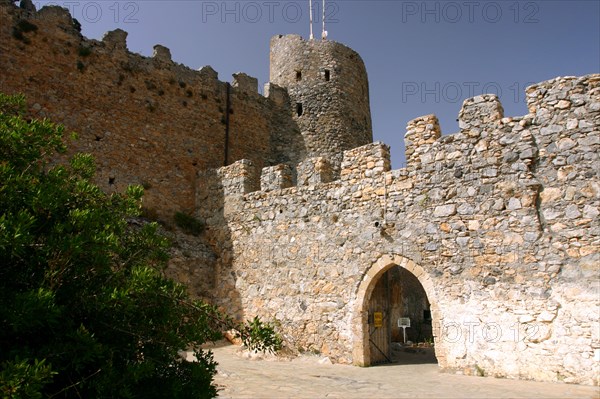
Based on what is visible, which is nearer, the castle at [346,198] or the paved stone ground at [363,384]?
the paved stone ground at [363,384]

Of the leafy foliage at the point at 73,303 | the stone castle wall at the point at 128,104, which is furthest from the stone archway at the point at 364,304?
the stone castle wall at the point at 128,104

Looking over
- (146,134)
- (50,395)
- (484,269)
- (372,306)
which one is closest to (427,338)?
(372,306)

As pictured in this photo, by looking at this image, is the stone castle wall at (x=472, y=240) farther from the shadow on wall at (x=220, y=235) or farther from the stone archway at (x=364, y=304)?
the shadow on wall at (x=220, y=235)

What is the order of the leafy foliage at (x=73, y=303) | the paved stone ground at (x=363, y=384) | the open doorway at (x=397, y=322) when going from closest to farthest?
1. the leafy foliage at (x=73, y=303)
2. the paved stone ground at (x=363, y=384)
3. the open doorway at (x=397, y=322)

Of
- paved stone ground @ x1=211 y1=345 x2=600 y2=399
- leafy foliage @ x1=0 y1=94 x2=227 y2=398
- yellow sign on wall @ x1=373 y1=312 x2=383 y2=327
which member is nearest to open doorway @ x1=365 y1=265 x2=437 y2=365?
yellow sign on wall @ x1=373 y1=312 x2=383 y2=327

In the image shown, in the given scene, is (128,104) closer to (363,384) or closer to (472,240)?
(472,240)

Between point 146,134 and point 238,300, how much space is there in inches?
204

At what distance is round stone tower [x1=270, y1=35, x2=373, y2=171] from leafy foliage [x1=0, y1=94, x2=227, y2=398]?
40.1ft

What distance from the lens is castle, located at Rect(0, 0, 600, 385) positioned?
788cm

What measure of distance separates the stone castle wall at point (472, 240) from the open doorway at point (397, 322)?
742mm

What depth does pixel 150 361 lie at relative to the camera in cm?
359

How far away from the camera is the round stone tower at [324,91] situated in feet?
54.1

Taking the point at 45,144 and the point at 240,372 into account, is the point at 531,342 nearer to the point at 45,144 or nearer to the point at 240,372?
the point at 240,372

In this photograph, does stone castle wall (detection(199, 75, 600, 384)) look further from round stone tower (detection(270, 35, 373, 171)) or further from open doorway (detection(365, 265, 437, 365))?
round stone tower (detection(270, 35, 373, 171))
